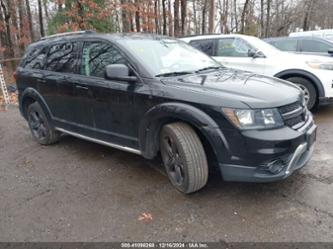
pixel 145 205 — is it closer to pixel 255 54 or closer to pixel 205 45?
pixel 255 54

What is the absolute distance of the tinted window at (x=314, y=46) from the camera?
7.56 meters

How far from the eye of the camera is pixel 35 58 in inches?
194

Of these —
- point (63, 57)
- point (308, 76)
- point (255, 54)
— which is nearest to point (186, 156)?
point (63, 57)

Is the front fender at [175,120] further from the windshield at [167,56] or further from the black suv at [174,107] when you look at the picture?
the windshield at [167,56]

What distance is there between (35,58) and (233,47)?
4.25 meters

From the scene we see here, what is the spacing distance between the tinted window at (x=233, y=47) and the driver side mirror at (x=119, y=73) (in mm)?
4075

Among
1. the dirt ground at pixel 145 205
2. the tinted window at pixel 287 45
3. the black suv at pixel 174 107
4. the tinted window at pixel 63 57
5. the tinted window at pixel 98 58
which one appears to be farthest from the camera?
the tinted window at pixel 287 45

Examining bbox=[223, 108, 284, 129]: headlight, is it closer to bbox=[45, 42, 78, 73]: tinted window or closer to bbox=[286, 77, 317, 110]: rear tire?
bbox=[45, 42, 78, 73]: tinted window

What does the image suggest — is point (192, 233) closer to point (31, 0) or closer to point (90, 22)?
point (90, 22)

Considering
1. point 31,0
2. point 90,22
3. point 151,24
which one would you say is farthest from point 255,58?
point 31,0

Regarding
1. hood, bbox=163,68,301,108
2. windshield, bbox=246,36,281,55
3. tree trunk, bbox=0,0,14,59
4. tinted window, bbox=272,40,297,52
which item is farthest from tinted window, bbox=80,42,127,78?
tree trunk, bbox=0,0,14,59

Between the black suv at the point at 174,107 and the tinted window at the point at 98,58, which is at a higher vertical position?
the tinted window at the point at 98,58

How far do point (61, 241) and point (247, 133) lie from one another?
6.15ft

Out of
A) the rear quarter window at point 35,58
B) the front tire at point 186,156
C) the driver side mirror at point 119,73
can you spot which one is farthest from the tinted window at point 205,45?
the front tire at point 186,156
